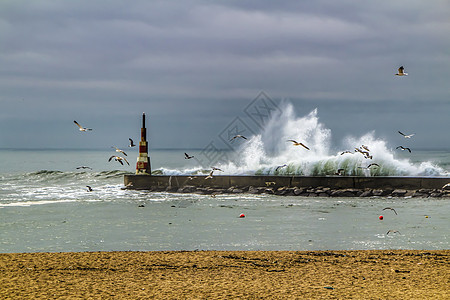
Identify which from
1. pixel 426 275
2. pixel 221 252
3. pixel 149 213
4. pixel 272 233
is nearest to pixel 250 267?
pixel 221 252

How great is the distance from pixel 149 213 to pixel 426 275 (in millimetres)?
9295

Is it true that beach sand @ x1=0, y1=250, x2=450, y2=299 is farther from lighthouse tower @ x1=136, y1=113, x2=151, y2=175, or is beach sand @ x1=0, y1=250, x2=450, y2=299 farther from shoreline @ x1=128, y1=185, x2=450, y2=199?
lighthouse tower @ x1=136, y1=113, x2=151, y2=175

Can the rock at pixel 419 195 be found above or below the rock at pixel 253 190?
above

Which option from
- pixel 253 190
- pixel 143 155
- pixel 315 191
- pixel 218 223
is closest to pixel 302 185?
pixel 315 191

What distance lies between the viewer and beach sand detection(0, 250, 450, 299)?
6.41 meters

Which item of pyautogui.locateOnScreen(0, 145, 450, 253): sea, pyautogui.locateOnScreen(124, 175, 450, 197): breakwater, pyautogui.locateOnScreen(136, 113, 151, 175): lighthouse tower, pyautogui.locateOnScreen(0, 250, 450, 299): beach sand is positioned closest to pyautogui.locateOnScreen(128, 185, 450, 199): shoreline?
pyautogui.locateOnScreen(124, 175, 450, 197): breakwater

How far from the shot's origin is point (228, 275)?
7383 millimetres

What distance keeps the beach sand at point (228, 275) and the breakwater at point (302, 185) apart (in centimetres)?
1104

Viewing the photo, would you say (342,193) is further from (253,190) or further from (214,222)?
(214,222)

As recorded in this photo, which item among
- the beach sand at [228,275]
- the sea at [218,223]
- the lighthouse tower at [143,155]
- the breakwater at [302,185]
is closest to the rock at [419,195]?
the breakwater at [302,185]

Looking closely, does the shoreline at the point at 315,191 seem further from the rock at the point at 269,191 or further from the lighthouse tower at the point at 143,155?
the lighthouse tower at the point at 143,155

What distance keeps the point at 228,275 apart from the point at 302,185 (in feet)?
46.0

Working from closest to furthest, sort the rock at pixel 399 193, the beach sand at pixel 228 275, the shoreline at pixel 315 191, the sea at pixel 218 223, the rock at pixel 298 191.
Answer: the beach sand at pixel 228 275 < the sea at pixel 218 223 < the shoreline at pixel 315 191 < the rock at pixel 399 193 < the rock at pixel 298 191

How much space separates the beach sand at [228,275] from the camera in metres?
6.41
